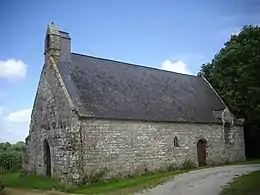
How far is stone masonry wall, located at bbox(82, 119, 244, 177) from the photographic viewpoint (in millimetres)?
21969

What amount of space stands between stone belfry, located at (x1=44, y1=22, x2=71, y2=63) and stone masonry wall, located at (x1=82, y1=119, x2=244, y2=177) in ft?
21.0

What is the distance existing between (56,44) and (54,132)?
6587mm

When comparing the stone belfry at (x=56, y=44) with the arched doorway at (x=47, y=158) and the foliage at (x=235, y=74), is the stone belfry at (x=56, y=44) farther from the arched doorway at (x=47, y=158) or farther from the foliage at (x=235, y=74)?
the foliage at (x=235, y=74)

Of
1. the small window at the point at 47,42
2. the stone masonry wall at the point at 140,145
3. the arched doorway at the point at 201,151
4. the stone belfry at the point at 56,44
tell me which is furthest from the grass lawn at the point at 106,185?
the small window at the point at 47,42

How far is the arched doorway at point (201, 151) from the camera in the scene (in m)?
29.3

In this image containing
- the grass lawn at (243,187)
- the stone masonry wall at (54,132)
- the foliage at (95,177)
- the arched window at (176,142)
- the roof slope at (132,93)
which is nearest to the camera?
the grass lawn at (243,187)

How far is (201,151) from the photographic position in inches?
1162

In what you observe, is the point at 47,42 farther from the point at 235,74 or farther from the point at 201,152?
the point at 235,74

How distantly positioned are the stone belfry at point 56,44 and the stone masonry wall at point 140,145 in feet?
21.0

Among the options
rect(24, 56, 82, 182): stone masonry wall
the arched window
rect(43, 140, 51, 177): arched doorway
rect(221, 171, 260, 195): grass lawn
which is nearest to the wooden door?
the arched window

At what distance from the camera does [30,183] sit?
2291 centimetres

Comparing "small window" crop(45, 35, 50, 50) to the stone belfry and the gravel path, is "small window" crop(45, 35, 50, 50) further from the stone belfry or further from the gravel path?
the gravel path

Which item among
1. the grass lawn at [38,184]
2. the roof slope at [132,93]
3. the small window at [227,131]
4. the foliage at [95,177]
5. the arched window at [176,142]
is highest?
the roof slope at [132,93]

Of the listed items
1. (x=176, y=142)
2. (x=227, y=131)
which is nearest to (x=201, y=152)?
(x=176, y=142)
